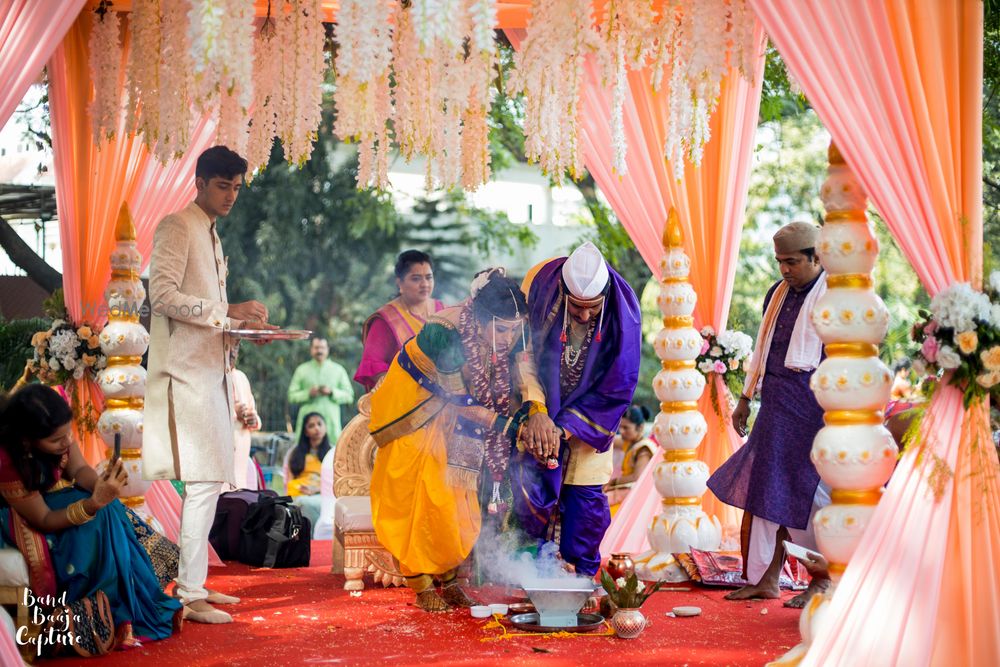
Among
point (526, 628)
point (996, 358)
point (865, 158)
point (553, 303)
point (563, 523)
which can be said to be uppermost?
point (865, 158)

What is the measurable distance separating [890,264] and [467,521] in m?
13.0

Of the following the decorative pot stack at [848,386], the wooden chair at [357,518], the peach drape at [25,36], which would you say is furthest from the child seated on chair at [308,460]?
the decorative pot stack at [848,386]

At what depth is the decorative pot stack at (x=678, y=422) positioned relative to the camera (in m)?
5.26

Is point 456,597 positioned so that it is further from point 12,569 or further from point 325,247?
point 325,247

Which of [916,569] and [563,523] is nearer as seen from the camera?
[916,569]

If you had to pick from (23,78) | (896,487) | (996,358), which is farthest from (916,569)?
(23,78)

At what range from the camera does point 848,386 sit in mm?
3387

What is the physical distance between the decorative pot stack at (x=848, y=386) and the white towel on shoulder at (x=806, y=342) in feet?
3.46

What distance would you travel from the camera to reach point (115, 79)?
199 inches

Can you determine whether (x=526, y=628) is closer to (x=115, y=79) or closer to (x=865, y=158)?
(x=865, y=158)

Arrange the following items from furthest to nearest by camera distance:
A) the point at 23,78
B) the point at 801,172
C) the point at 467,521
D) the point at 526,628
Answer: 1. the point at 801,172
2. the point at 467,521
3. the point at 526,628
4. the point at 23,78

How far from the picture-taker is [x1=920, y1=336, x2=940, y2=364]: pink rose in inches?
125

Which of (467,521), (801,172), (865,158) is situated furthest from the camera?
(801,172)

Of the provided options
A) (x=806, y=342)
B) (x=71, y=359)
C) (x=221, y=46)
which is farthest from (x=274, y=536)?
(x=221, y=46)
